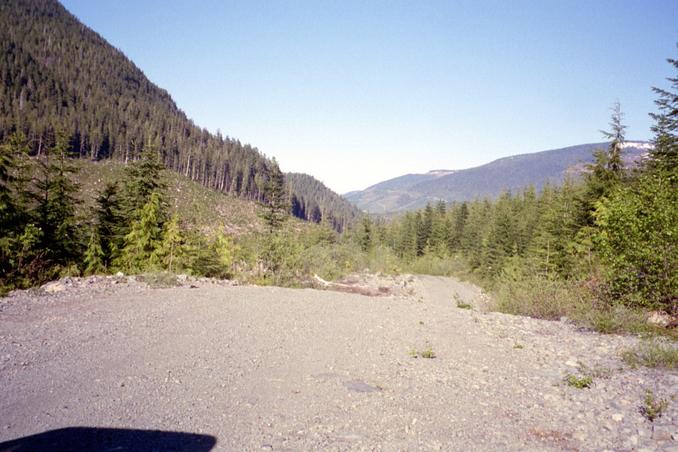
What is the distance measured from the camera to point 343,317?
31.8 feet

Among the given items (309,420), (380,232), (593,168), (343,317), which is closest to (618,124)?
(593,168)

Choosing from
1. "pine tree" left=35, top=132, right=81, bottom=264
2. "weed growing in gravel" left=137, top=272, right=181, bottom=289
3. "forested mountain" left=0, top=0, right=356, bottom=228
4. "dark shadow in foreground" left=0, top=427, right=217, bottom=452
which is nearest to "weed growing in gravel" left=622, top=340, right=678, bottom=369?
"dark shadow in foreground" left=0, top=427, right=217, bottom=452

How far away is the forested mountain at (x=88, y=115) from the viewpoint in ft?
302

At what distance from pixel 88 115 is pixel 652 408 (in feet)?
397

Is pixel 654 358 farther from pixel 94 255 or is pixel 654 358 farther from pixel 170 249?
pixel 94 255

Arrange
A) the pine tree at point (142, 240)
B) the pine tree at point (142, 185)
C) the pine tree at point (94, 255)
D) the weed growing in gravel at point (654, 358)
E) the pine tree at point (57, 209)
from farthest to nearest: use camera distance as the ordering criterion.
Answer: the pine tree at point (142, 185)
the pine tree at point (142, 240)
the pine tree at point (94, 255)
the pine tree at point (57, 209)
the weed growing in gravel at point (654, 358)

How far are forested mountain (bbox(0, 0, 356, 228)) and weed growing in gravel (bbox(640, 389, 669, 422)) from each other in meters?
76.8

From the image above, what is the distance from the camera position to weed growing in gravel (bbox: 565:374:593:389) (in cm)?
531

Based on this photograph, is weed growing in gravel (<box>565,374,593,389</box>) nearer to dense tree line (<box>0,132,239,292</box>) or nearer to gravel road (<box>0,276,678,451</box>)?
gravel road (<box>0,276,678,451</box>)

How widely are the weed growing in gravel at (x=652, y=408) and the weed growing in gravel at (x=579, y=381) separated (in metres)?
0.80

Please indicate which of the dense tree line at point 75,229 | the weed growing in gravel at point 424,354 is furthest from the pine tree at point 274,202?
the weed growing in gravel at point 424,354

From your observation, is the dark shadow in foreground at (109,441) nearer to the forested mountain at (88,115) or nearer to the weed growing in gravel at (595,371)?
the weed growing in gravel at (595,371)

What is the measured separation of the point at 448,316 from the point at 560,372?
4.55m

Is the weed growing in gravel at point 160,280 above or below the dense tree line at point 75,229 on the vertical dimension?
Answer: below
